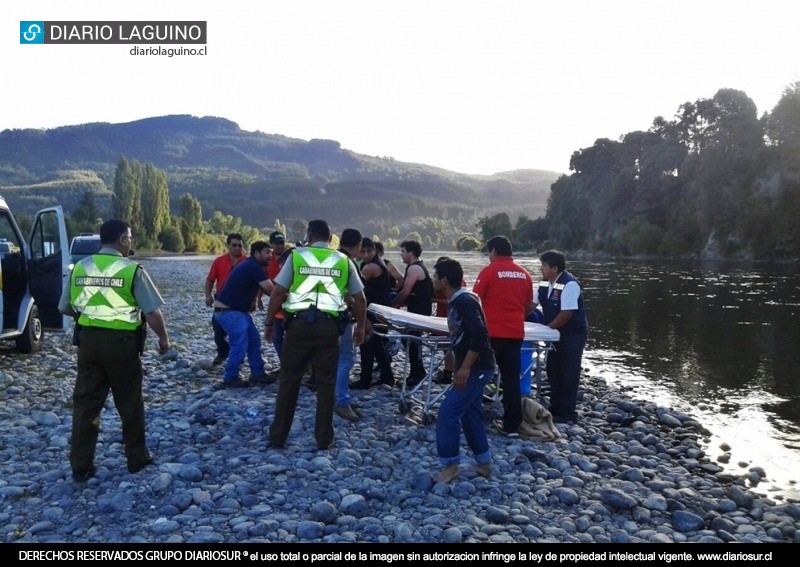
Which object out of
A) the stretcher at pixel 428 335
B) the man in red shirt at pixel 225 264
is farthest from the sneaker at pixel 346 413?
the man in red shirt at pixel 225 264

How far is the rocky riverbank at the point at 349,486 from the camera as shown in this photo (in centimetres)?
498

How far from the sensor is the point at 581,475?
6559mm

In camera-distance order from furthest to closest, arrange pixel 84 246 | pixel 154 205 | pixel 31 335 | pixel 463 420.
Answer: pixel 154 205
pixel 84 246
pixel 31 335
pixel 463 420

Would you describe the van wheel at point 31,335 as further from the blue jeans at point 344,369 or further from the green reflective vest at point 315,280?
the green reflective vest at point 315,280

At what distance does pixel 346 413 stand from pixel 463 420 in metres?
2.15

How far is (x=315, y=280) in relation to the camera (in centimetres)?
649

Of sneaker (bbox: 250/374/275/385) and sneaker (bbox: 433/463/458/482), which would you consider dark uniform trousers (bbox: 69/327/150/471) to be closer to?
sneaker (bbox: 433/463/458/482)

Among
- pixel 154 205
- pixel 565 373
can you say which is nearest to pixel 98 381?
pixel 565 373

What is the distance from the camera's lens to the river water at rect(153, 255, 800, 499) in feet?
30.6

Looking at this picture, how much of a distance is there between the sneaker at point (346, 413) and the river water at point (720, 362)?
478 cm

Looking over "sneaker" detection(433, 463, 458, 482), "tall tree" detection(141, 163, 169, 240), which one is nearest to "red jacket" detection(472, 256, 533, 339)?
"sneaker" detection(433, 463, 458, 482)

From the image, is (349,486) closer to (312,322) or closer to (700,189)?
(312,322)

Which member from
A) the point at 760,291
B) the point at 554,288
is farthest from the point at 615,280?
the point at 554,288
